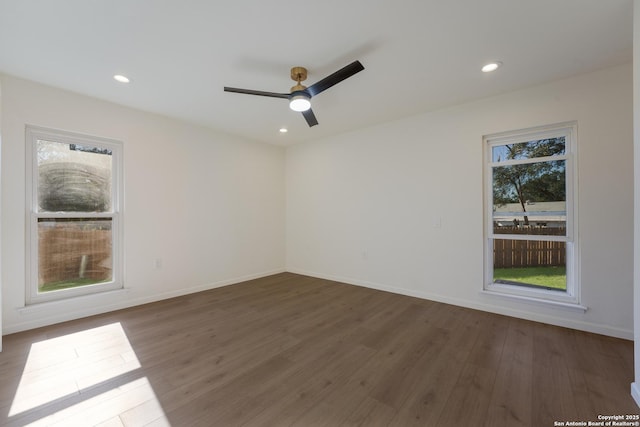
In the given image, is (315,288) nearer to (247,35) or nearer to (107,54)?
(247,35)

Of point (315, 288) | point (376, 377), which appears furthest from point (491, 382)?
point (315, 288)

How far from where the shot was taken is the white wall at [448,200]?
249 centimetres

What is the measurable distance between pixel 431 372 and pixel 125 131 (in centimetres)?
427

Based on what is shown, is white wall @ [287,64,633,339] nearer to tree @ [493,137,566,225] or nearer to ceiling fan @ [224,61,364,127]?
tree @ [493,137,566,225]

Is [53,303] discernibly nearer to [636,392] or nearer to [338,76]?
[338,76]

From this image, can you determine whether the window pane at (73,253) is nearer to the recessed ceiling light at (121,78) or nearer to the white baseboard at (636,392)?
the recessed ceiling light at (121,78)

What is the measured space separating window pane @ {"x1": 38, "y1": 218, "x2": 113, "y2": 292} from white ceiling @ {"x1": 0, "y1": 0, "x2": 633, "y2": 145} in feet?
5.12

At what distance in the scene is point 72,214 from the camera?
302 cm

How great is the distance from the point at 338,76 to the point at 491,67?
1563 millimetres

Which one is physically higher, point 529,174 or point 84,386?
point 529,174

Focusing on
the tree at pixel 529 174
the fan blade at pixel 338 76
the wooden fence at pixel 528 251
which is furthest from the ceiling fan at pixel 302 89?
the wooden fence at pixel 528 251

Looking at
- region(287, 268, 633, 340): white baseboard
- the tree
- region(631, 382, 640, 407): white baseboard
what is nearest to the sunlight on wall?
region(631, 382, 640, 407): white baseboard

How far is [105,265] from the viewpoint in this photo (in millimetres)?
3252

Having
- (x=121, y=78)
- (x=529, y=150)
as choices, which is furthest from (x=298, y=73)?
(x=529, y=150)
